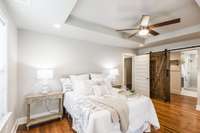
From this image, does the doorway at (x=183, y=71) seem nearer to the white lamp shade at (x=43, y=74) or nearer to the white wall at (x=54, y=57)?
the white wall at (x=54, y=57)

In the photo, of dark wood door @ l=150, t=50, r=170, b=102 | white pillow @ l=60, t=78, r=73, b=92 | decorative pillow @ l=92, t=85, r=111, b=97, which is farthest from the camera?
dark wood door @ l=150, t=50, r=170, b=102

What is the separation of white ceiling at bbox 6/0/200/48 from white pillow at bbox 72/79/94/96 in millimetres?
1450

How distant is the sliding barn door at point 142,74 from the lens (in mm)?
5219

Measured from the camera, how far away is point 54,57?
3.52 meters

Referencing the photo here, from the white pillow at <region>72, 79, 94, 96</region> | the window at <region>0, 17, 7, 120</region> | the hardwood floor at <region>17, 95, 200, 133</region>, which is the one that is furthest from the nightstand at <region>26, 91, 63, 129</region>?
the window at <region>0, 17, 7, 120</region>

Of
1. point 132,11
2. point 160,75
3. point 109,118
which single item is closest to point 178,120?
point 160,75

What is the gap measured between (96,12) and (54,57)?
1887mm

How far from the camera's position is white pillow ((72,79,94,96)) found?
2.95 meters

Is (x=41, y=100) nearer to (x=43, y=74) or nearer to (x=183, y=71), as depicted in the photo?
(x=43, y=74)

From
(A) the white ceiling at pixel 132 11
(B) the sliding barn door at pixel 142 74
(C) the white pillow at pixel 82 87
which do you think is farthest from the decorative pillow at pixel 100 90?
(B) the sliding barn door at pixel 142 74

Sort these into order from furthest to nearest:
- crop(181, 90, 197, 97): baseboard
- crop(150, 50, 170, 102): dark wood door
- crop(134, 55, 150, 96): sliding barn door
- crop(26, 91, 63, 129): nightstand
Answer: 1. crop(181, 90, 197, 97): baseboard
2. crop(134, 55, 150, 96): sliding barn door
3. crop(150, 50, 170, 102): dark wood door
4. crop(26, 91, 63, 129): nightstand

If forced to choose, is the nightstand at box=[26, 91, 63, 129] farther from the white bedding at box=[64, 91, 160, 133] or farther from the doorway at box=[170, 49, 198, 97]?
the doorway at box=[170, 49, 198, 97]

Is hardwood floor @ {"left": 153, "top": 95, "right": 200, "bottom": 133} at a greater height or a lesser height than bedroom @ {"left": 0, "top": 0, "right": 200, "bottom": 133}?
lesser

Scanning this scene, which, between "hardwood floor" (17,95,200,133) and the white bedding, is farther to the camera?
"hardwood floor" (17,95,200,133)
